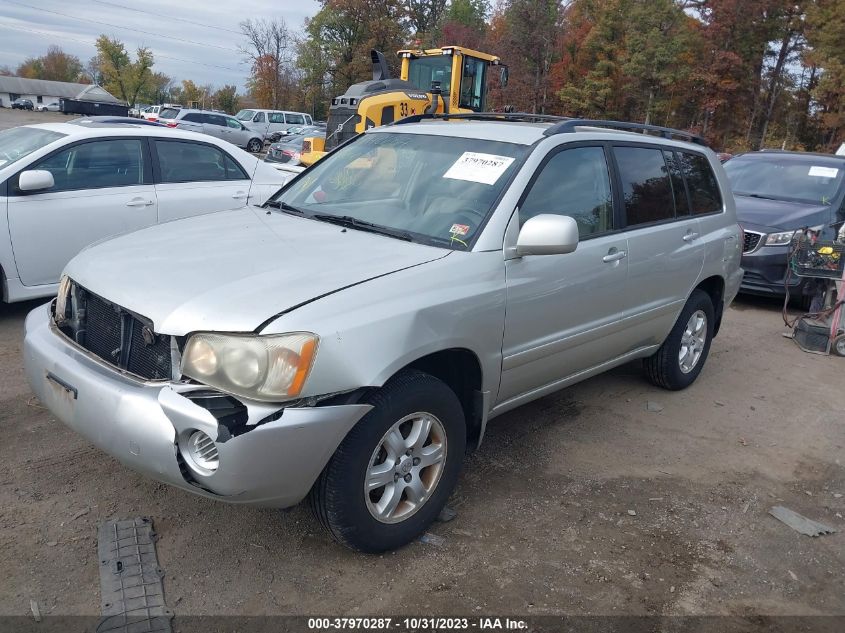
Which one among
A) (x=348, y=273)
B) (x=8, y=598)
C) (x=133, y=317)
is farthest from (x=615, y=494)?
(x=8, y=598)

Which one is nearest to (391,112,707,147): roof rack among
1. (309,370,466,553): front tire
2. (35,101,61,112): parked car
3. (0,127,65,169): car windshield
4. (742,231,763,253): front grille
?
(309,370,466,553): front tire

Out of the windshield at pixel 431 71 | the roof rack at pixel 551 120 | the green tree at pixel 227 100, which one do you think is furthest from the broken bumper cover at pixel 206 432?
the green tree at pixel 227 100

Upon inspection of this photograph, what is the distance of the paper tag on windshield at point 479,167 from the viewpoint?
11.8ft

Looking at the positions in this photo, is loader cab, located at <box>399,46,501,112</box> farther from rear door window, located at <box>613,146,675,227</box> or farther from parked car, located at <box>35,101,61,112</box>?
rear door window, located at <box>613,146,675,227</box>

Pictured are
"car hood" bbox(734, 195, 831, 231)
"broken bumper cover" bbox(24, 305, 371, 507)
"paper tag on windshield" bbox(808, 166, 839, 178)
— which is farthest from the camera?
"paper tag on windshield" bbox(808, 166, 839, 178)

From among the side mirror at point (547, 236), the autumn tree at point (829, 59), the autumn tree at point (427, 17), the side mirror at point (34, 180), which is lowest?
the side mirror at point (34, 180)

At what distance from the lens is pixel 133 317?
9.23ft

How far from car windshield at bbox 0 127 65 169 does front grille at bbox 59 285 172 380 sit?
3242mm

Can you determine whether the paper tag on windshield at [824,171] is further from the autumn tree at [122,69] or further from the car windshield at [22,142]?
the autumn tree at [122,69]

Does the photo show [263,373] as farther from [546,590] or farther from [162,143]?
[162,143]

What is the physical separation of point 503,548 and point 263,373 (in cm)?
141

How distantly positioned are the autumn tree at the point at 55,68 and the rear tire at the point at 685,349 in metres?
138

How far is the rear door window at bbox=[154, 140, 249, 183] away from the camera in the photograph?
20.9 ft

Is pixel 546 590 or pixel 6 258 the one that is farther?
pixel 6 258
